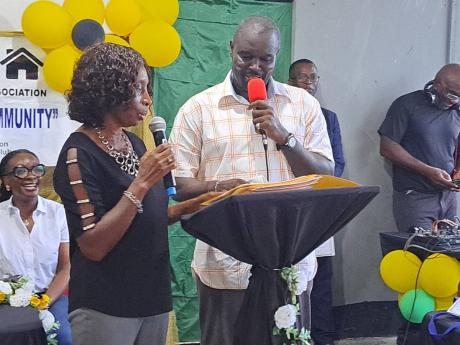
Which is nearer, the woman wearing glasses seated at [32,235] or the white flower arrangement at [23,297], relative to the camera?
the white flower arrangement at [23,297]

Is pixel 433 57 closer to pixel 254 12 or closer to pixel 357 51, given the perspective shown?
pixel 357 51

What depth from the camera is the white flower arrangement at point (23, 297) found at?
9.09ft

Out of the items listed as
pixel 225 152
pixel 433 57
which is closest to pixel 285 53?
pixel 433 57

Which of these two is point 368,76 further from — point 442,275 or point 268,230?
point 268,230

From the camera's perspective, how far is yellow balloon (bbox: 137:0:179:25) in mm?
3674

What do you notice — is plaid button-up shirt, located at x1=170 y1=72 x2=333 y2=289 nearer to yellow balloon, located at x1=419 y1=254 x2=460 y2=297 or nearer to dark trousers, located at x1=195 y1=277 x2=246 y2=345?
dark trousers, located at x1=195 y1=277 x2=246 y2=345

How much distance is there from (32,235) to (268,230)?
6.84 feet

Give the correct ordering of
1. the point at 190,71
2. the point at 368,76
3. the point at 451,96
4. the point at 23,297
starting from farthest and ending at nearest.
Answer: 1. the point at 368,76
2. the point at 451,96
3. the point at 190,71
4. the point at 23,297

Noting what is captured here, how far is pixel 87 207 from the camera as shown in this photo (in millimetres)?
1737

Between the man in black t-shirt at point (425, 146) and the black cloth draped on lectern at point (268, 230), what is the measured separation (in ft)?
9.40

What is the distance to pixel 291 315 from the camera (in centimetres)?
173

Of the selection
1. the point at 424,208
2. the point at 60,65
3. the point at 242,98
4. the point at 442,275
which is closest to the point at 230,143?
the point at 242,98

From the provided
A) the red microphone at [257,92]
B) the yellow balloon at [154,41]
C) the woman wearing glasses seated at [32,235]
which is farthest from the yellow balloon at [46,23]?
the red microphone at [257,92]

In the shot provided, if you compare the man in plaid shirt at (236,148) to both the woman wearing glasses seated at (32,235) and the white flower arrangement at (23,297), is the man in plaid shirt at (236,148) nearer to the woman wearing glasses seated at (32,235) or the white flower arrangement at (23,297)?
the white flower arrangement at (23,297)
